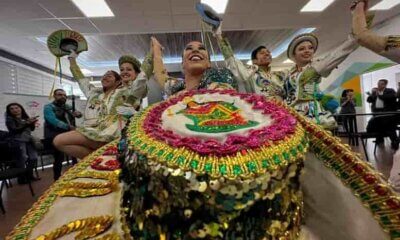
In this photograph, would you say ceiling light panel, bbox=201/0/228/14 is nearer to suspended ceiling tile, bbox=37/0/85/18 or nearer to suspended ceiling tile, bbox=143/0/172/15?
suspended ceiling tile, bbox=143/0/172/15

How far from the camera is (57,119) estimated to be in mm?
3758

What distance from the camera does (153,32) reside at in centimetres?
636

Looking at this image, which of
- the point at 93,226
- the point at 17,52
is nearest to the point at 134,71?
the point at 93,226

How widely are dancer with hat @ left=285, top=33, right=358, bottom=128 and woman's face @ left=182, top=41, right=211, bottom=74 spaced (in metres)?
0.61

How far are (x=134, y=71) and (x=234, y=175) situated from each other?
5.80ft

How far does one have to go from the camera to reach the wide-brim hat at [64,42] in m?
1.91

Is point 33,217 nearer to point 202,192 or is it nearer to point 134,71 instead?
point 202,192

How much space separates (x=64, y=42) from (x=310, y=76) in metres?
1.52

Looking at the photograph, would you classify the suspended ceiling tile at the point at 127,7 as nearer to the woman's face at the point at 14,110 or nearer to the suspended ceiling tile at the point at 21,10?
the suspended ceiling tile at the point at 21,10

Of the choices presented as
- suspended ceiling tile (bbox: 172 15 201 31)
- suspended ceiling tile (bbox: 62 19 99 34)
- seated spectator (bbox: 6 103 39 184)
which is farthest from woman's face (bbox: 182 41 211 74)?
suspended ceiling tile (bbox: 62 19 99 34)

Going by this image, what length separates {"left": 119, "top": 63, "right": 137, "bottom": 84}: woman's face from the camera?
2154 millimetres

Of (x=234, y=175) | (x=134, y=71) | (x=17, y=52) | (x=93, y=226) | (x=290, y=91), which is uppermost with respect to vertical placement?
(x=17, y=52)

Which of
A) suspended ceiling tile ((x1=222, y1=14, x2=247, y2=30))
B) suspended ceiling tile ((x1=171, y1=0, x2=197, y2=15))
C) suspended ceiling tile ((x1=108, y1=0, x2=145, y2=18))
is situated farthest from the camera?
suspended ceiling tile ((x1=222, y1=14, x2=247, y2=30))

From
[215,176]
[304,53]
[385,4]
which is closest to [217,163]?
[215,176]
